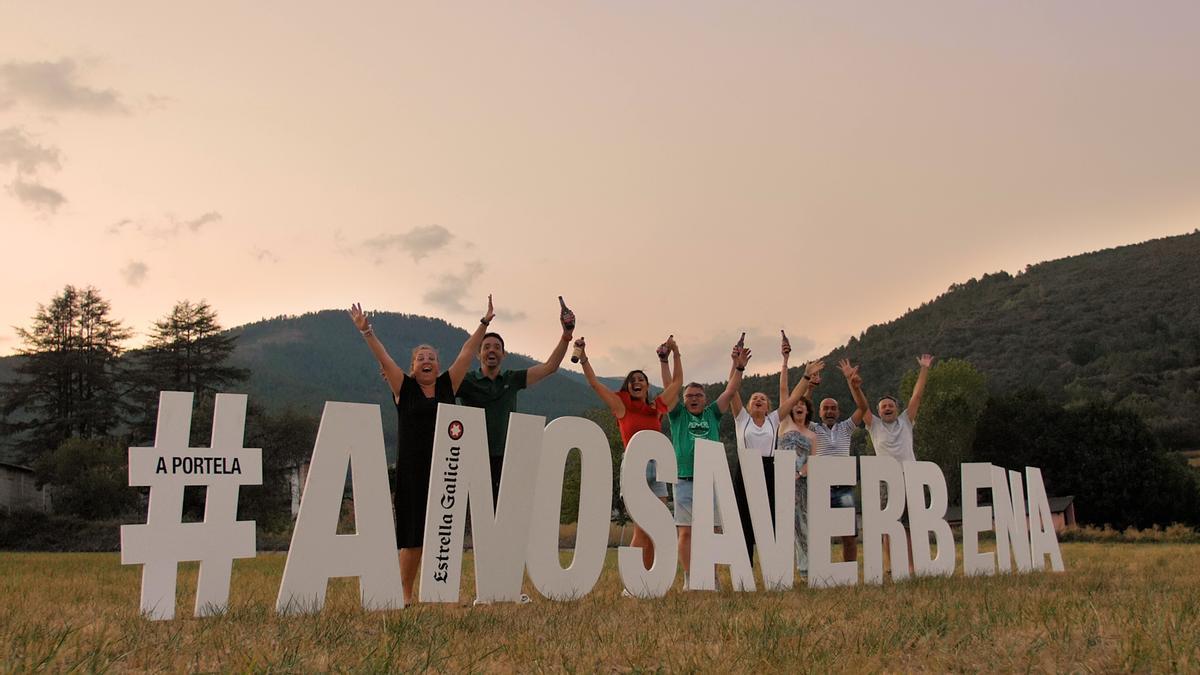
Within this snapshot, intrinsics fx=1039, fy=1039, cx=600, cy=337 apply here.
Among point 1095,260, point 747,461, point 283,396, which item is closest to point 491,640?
point 747,461

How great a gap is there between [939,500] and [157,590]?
8.59 m

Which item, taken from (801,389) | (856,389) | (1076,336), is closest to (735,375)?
(801,389)

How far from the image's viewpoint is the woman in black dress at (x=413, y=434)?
845 centimetres

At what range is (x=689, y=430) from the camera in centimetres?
1067

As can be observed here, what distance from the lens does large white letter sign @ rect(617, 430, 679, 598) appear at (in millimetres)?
9250

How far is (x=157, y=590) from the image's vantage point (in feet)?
24.2

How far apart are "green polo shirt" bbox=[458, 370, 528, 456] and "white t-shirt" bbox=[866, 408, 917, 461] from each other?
16.5ft

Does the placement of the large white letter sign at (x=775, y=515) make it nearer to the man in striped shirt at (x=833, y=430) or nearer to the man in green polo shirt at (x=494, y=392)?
the man in striped shirt at (x=833, y=430)

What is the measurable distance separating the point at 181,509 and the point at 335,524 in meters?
1.13

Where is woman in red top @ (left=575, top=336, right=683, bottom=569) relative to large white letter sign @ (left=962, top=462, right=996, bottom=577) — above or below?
above

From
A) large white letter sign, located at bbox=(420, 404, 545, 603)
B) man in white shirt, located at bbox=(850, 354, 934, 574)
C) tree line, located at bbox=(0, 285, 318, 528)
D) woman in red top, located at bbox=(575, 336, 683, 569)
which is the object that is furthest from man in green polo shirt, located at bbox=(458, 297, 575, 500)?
tree line, located at bbox=(0, 285, 318, 528)

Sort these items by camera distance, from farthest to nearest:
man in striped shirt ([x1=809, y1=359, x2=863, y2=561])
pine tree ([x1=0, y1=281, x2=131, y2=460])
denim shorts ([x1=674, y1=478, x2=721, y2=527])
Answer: pine tree ([x1=0, y1=281, x2=131, y2=460])
man in striped shirt ([x1=809, y1=359, x2=863, y2=561])
denim shorts ([x1=674, y1=478, x2=721, y2=527])

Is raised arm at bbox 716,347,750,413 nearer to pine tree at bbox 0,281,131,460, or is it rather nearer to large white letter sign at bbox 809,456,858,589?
large white letter sign at bbox 809,456,858,589

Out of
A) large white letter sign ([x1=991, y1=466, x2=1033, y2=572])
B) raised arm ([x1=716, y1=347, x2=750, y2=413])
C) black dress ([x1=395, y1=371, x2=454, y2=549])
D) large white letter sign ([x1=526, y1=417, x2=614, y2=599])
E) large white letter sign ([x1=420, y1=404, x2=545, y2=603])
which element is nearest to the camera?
large white letter sign ([x1=420, y1=404, x2=545, y2=603])
